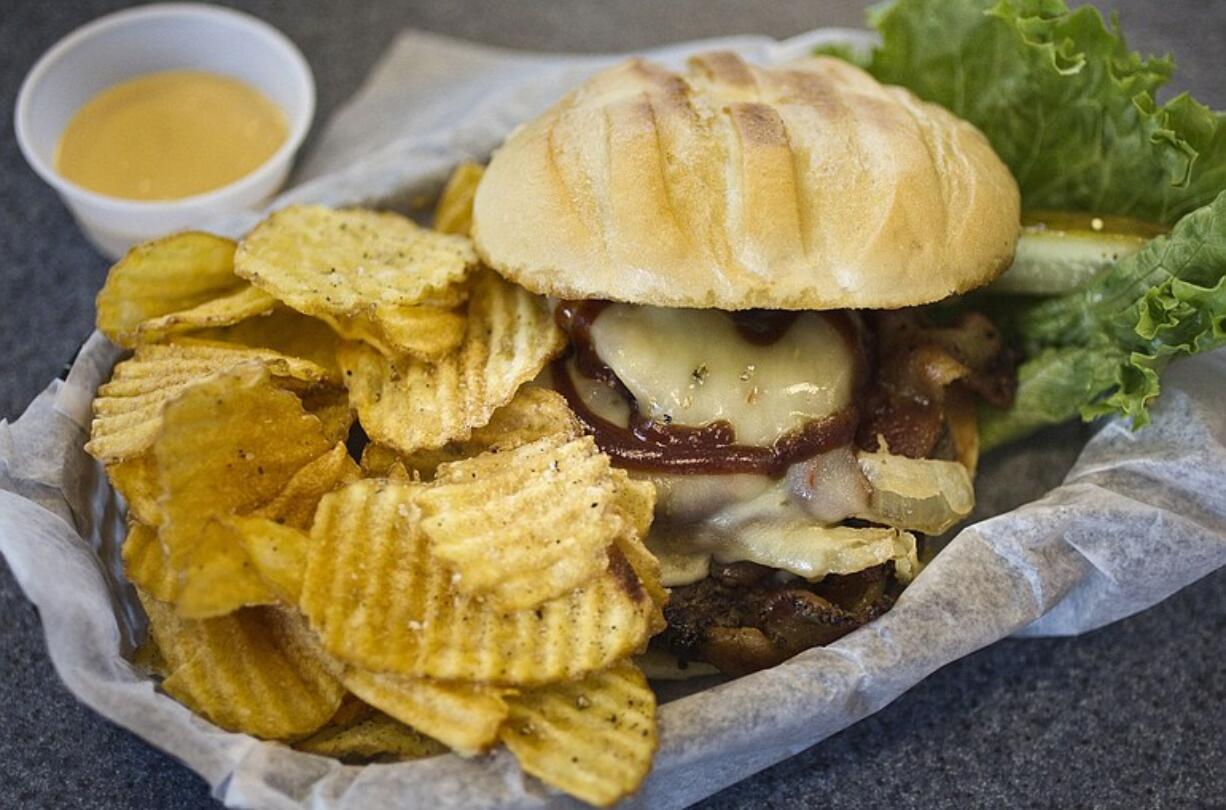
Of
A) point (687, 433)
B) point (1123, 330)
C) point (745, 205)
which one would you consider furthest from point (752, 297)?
point (1123, 330)

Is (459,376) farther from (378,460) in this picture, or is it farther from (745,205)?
(745,205)

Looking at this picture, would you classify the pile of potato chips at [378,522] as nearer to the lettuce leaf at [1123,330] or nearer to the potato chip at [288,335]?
the potato chip at [288,335]

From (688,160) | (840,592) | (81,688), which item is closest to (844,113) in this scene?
(688,160)

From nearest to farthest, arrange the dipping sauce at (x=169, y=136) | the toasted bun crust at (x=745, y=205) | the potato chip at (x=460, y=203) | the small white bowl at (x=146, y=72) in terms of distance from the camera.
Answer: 1. the toasted bun crust at (x=745, y=205)
2. the potato chip at (x=460, y=203)
3. the small white bowl at (x=146, y=72)
4. the dipping sauce at (x=169, y=136)

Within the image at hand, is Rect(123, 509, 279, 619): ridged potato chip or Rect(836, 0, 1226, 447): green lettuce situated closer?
Rect(123, 509, 279, 619): ridged potato chip

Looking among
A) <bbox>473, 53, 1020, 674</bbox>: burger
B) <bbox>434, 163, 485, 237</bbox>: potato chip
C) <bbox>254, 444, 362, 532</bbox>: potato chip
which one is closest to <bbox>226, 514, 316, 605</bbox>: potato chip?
<bbox>254, 444, 362, 532</bbox>: potato chip

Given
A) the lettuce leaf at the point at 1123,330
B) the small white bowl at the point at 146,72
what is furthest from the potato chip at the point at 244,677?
the lettuce leaf at the point at 1123,330

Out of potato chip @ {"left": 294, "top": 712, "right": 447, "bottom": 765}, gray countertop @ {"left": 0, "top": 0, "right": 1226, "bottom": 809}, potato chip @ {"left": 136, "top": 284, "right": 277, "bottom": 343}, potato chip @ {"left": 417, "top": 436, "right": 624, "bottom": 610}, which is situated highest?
potato chip @ {"left": 417, "top": 436, "right": 624, "bottom": 610}

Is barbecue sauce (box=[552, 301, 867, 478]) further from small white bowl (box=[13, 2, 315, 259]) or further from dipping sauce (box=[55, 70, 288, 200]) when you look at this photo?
dipping sauce (box=[55, 70, 288, 200])
